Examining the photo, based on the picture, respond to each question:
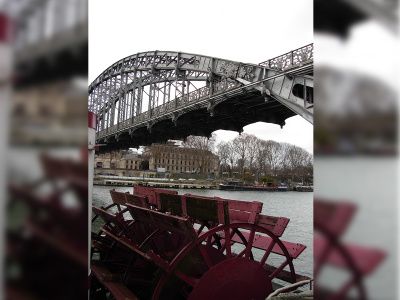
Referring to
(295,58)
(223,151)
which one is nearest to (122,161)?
(223,151)

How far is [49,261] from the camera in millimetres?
713

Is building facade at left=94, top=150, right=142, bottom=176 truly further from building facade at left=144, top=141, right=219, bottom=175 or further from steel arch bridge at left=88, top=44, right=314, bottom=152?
steel arch bridge at left=88, top=44, right=314, bottom=152

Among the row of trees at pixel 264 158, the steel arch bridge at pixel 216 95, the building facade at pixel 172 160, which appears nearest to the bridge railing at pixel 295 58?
the steel arch bridge at pixel 216 95

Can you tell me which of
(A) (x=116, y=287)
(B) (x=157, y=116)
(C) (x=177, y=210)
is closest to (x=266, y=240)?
(C) (x=177, y=210)

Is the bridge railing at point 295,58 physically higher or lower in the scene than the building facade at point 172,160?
higher

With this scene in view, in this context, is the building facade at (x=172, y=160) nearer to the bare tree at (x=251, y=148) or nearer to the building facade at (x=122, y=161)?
the building facade at (x=122, y=161)

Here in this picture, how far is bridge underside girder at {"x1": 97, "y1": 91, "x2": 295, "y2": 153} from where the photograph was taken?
50.7ft

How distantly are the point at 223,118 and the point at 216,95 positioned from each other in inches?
116

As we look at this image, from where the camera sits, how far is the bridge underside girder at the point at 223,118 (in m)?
15.5

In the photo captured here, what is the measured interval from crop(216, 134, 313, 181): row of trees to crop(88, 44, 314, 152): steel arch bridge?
84.2 feet

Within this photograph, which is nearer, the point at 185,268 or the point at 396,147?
the point at 396,147

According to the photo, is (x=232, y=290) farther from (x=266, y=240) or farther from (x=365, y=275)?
(x=365, y=275)

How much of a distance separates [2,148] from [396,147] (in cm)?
75

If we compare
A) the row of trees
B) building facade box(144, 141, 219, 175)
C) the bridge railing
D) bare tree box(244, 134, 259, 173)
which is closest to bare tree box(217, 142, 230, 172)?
the row of trees
